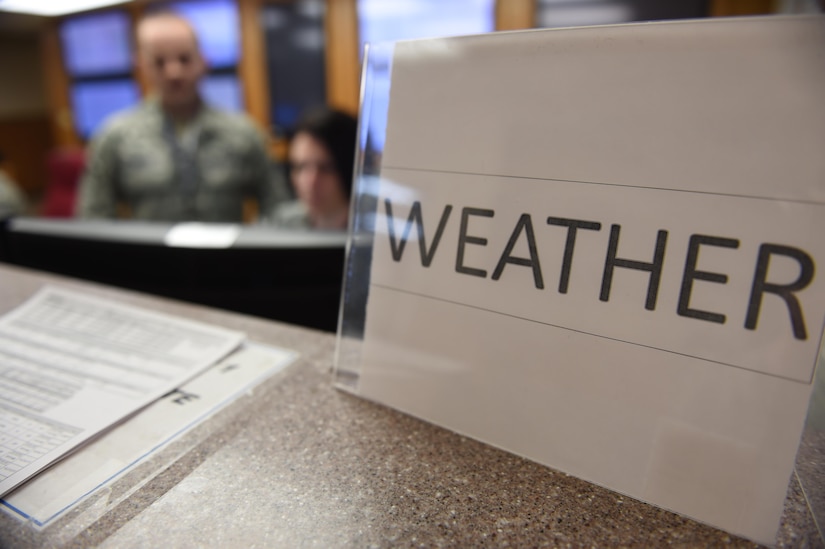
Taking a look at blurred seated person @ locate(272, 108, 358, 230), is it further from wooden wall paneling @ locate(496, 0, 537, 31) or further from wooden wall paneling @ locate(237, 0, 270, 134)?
wooden wall paneling @ locate(237, 0, 270, 134)

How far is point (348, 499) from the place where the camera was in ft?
1.07

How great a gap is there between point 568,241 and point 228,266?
16.6 inches

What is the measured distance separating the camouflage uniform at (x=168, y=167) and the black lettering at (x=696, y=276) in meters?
2.18

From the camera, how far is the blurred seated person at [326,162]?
1812 millimetres

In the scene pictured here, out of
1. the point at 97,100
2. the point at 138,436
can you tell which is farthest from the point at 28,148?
the point at 138,436

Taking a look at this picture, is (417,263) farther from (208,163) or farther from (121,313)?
(208,163)

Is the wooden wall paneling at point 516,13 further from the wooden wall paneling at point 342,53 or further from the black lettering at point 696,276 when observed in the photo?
the black lettering at point 696,276

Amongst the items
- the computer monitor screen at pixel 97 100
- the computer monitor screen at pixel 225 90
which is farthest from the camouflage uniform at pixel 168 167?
the computer monitor screen at pixel 97 100

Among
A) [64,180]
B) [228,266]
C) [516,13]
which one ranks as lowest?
[64,180]

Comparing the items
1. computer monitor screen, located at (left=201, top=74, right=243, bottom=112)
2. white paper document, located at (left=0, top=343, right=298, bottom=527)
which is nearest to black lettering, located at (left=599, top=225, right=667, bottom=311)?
white paper document, located at (left=0, top=343, right=298, bottom=527)

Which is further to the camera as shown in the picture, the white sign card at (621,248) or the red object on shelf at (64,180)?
the red object on shelf at (64,180)

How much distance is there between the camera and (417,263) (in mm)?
390

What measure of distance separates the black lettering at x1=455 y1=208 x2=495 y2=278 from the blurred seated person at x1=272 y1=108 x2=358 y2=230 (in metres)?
1.47

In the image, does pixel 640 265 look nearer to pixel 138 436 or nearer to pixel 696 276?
pixel 696 276
